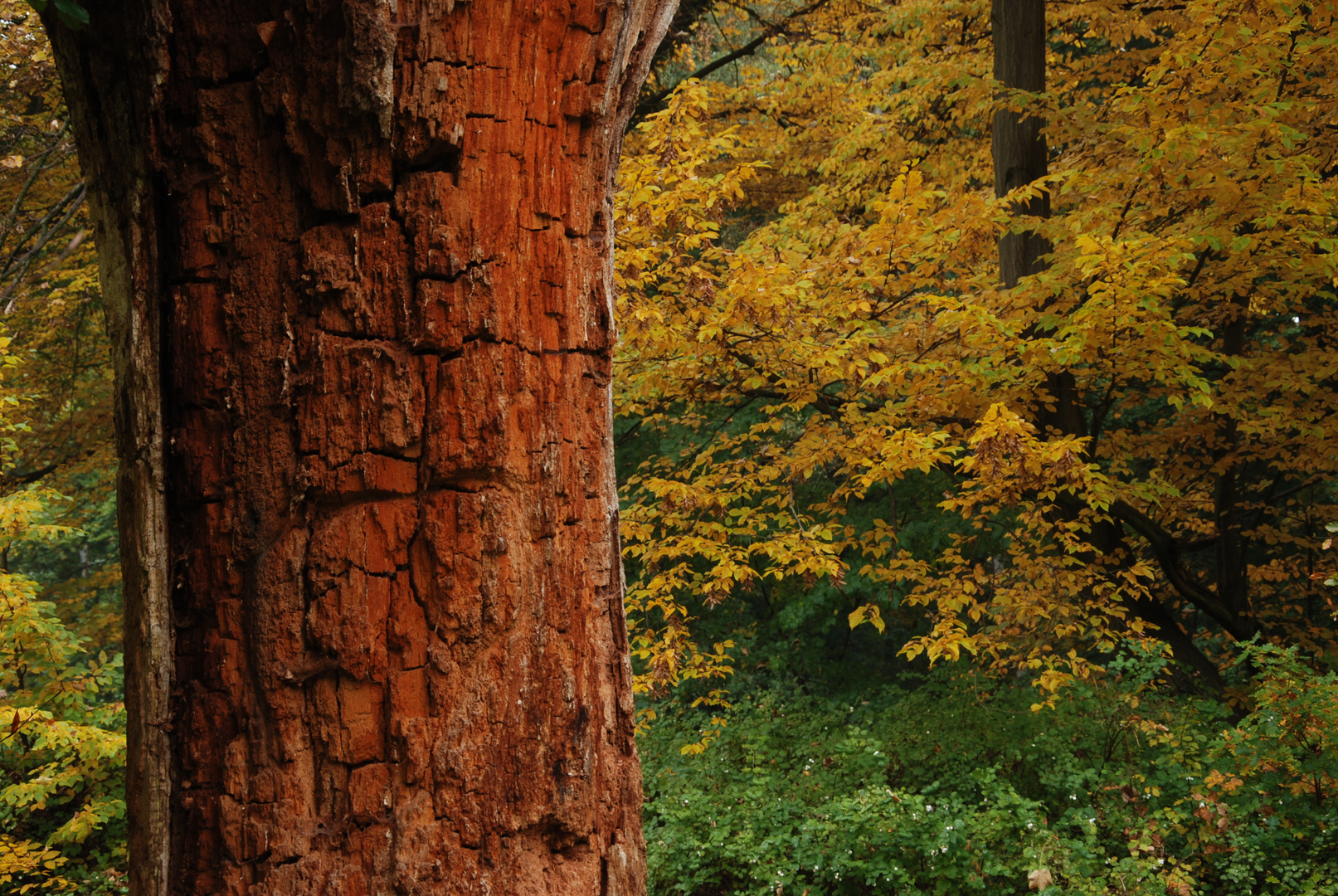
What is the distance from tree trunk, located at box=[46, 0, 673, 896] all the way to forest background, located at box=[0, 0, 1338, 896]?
3.59m

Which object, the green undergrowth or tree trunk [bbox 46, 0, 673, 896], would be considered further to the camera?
the green undergrowth

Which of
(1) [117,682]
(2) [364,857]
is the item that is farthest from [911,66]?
(1) [117,682]

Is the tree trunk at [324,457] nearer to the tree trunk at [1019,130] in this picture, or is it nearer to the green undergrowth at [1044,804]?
the green undergrowth at [1044,804]

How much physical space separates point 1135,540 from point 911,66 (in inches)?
183

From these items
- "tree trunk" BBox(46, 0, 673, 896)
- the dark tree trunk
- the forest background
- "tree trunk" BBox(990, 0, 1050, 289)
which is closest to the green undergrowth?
the forest background

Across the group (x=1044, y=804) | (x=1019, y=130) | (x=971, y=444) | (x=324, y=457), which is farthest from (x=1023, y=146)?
(x=324, y=457)

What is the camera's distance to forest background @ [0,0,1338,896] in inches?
187

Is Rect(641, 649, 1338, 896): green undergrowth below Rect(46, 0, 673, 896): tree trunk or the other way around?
below

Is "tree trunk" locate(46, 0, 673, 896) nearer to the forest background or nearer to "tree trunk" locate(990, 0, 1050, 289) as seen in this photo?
the forest background

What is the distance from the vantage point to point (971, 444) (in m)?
4.68

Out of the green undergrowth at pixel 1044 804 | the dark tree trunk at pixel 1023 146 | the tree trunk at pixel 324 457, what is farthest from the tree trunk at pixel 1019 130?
the tree trunk at pixel 324 457

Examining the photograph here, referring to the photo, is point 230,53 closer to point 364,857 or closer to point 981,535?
point 364,857

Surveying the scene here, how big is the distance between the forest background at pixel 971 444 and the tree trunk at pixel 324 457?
11.8 feet

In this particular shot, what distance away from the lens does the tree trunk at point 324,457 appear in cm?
120
